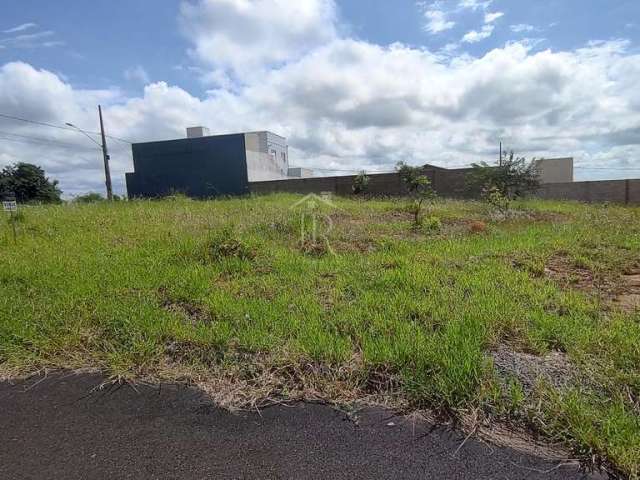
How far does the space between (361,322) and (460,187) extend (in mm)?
15227

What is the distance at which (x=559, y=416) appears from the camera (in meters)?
1.56

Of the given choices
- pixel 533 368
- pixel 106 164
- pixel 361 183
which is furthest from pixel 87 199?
pixel 533 368

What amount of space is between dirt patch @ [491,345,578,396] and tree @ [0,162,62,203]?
35.9 m

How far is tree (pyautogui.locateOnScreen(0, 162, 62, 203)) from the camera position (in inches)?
1173

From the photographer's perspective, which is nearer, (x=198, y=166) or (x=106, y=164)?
(x=106, y=164)

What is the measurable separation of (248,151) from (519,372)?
91.4ft

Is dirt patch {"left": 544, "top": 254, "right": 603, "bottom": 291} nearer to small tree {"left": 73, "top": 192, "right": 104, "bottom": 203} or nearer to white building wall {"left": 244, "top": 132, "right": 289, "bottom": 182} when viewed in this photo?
small tree {"left": 73, "top": 192, "right": 104, "bottom": 203}

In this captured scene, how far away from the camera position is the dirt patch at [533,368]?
182cm

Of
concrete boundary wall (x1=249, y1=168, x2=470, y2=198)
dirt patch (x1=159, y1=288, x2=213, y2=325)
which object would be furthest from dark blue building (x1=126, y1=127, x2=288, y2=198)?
dirt patch (x1=159, y1=288, x2=213, y2=325)

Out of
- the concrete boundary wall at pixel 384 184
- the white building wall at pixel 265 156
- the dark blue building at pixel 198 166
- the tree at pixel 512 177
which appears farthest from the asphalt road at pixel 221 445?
the white building wall at pixel 265 156

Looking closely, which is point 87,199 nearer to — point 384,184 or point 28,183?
point 384,184

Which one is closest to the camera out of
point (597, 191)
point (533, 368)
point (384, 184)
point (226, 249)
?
point (533, 368)

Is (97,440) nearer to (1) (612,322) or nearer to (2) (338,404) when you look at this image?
(2) (338,404)

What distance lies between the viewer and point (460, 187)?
16219 millimetres
